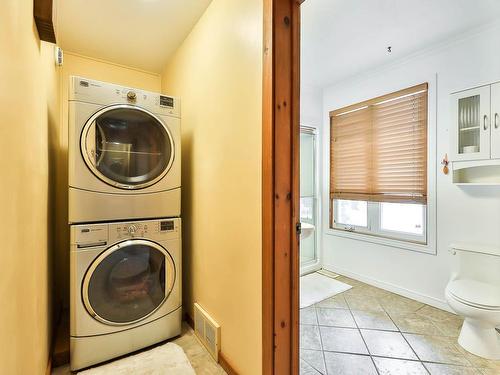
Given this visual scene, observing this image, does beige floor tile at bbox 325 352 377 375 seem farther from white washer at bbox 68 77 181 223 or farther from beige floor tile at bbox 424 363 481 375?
white washer at bbox 68 77 181 223

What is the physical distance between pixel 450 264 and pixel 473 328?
2.15 feet

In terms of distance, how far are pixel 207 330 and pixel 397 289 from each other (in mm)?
2145

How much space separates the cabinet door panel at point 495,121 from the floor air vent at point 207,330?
2524mm

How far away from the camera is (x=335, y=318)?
7.45ft

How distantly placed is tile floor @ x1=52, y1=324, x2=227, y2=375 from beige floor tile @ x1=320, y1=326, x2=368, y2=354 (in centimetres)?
83

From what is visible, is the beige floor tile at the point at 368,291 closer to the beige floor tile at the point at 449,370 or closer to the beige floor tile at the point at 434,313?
the beige floor tile at the point at 434,313

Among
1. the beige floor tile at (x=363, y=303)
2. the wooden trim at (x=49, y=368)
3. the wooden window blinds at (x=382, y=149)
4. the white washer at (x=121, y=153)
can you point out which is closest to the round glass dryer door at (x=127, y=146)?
the white washer at (x=121, y=153)

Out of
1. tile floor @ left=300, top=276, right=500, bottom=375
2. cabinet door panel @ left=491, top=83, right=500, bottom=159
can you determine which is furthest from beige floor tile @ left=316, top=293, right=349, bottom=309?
cabinet door panel @ left=491, top=83, right=500, bottom=159

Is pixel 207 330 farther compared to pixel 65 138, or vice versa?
pixel 65 138

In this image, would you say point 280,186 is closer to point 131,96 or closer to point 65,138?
point 131,96

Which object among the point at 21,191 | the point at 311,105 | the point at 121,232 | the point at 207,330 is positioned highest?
the point at 311,105

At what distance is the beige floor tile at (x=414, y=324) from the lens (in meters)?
2.06

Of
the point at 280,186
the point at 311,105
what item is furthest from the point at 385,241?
the point at 280,186

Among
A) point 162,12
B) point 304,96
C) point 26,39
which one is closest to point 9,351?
point 26,39
